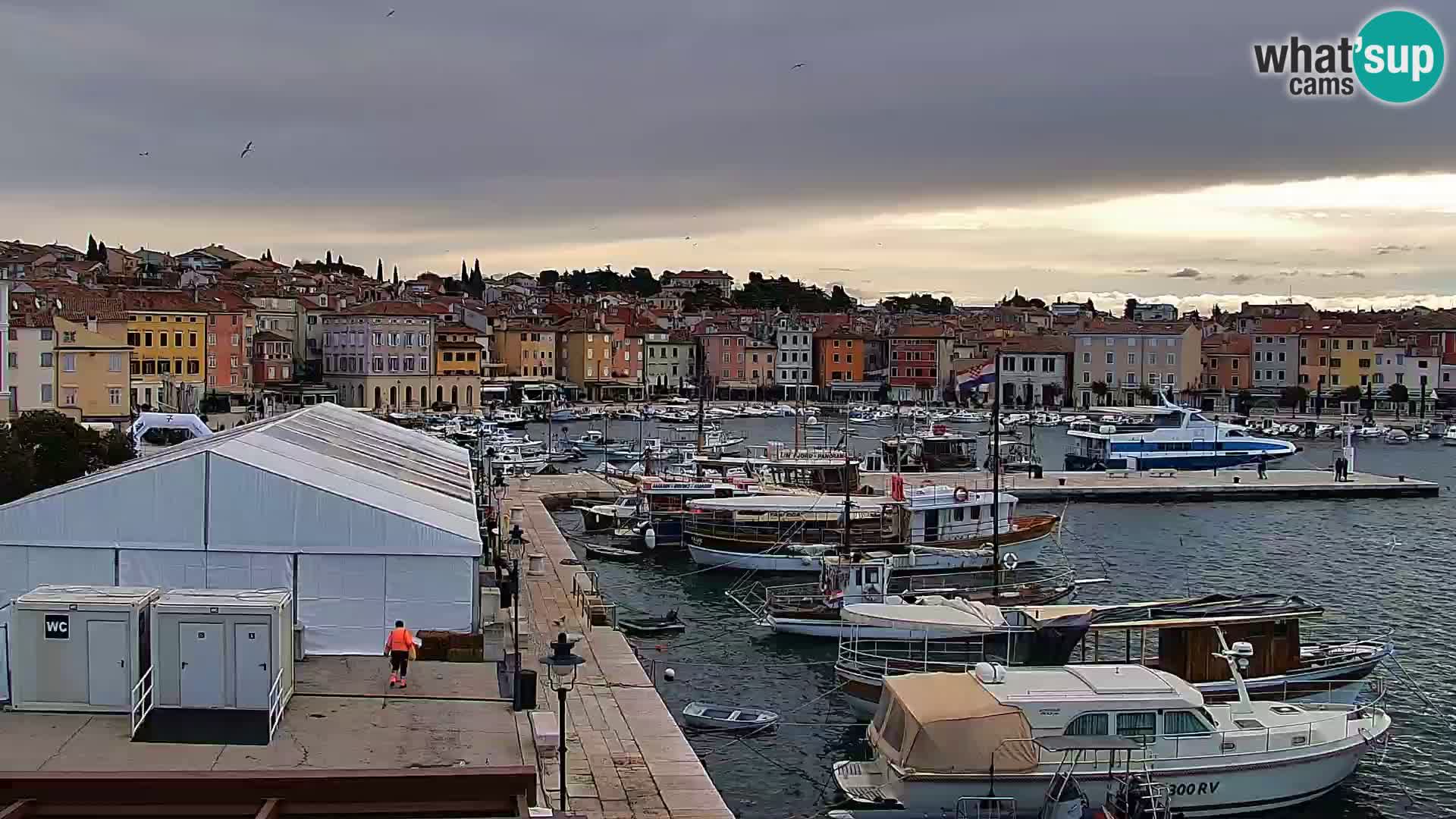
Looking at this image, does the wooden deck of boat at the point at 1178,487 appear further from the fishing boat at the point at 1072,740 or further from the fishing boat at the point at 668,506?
the fishing boat at the point at 1072,740

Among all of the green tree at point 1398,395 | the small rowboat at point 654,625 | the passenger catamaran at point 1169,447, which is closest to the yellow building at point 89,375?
the small rowboat at point 654,625

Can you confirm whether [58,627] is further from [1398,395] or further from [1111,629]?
[1398,395]

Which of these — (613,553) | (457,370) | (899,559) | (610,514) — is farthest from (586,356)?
(899,559)

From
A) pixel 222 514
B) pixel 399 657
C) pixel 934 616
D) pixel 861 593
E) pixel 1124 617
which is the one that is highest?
pixel 222 514

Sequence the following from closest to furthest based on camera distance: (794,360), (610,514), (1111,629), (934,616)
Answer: (1111,629)
(934,616)
(610,514)
(794,360)

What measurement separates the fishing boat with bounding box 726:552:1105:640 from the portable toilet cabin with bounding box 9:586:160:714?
10.7 meters

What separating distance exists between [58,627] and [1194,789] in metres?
11.0

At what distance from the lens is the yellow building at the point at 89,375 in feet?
179

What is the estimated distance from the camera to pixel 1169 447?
56281 millimetres

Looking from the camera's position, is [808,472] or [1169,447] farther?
[1169,447]

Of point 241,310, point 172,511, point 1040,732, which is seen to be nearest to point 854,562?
point 1040,732

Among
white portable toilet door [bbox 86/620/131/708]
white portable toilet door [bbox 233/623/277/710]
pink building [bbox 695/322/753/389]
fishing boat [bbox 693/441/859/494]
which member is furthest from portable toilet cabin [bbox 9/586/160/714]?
pink building [bbox 695/322/753/389]

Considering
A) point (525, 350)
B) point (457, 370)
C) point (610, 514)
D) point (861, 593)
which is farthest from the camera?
point (525, 350)

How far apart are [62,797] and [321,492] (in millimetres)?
6574
